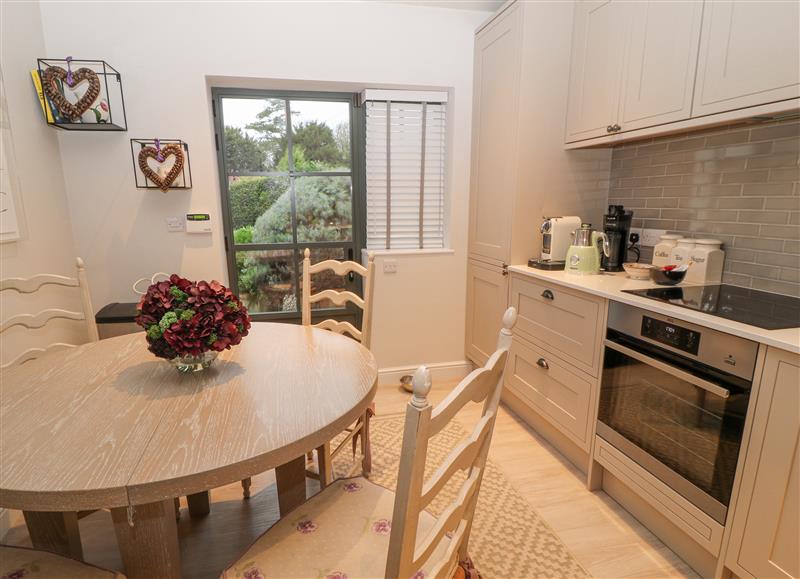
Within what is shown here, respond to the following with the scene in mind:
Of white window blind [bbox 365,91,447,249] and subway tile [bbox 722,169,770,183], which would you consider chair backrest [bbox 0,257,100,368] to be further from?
subway tile [bbox 722,169,770,183]

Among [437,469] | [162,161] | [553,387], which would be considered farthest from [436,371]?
[437,469]

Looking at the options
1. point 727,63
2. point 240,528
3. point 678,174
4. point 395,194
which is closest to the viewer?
point 727,63

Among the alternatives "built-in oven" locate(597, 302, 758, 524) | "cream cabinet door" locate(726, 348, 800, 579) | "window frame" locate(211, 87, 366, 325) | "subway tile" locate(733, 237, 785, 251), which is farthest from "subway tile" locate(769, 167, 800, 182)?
"window frame" locate(211, 87, 366, 325)

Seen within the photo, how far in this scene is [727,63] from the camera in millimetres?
1547

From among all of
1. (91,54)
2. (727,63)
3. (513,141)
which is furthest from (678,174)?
(91,54)

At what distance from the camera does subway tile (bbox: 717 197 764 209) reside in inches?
69.1

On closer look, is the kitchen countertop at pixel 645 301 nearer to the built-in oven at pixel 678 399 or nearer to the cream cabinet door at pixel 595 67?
the built-in oven at pixel 678 399

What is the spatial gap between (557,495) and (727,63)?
74.9 inches

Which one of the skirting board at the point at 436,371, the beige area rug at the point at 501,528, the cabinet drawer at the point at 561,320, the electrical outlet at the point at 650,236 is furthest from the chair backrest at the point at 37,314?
the electrical outlet at the point at 650,236

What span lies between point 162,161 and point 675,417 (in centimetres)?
277

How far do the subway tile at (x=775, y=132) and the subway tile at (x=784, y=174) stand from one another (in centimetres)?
13

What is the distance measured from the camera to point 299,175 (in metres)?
2.86

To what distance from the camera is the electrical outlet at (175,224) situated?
8.27ft

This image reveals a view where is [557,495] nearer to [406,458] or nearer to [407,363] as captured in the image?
[407,363]
